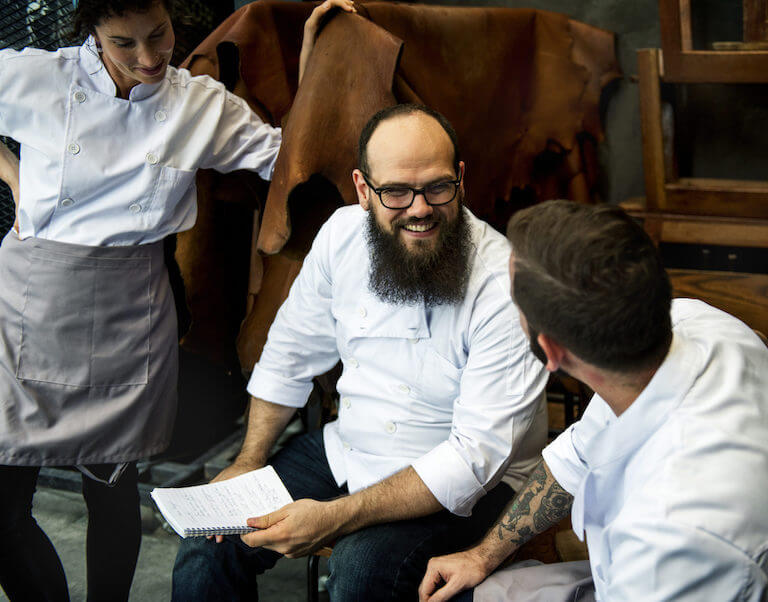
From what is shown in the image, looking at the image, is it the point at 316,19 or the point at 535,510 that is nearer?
the point at 535,510

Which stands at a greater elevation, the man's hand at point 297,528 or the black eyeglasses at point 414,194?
the black eyeglasses at point 414,194

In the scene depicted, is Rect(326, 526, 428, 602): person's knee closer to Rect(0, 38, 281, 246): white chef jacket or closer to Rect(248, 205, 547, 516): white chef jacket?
Rect(248, 205, 547, 516): white chef jacket

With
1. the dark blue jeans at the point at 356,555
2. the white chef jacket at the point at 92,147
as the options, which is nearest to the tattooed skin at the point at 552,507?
the dark blue jeans at the point at 356,555

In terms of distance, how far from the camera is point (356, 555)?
1760mm

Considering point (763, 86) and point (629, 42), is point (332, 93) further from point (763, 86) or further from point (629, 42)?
point (763, 86)

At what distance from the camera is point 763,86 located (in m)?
2.92

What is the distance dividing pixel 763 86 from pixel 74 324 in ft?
8.62

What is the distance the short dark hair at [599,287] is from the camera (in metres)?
1.13

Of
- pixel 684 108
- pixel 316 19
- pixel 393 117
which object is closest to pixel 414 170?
pixel 393 117

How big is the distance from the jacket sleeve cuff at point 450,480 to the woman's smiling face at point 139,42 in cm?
121

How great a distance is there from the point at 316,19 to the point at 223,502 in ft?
4.65

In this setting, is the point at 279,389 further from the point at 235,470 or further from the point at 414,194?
the point at 414,194

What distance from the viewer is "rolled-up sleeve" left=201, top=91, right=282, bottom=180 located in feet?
7.31

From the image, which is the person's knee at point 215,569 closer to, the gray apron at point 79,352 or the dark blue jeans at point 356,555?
the dark blue jeans at point 356,555
